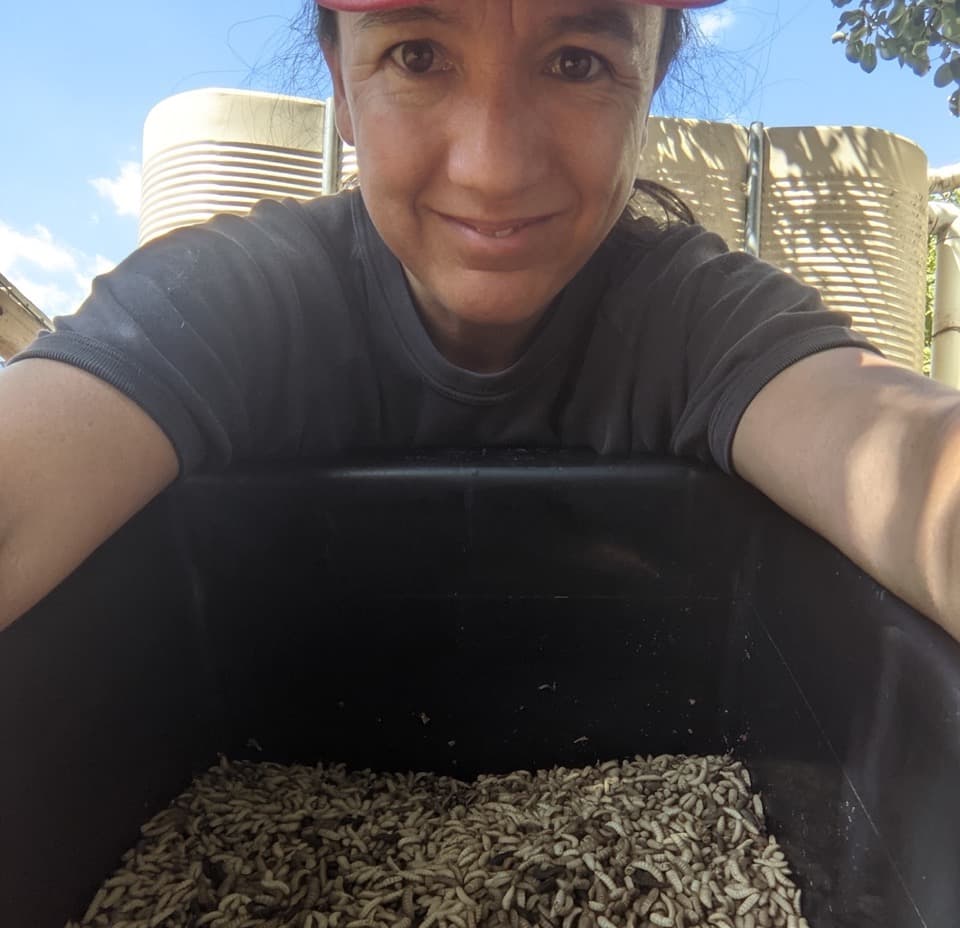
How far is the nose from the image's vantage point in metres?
0.69

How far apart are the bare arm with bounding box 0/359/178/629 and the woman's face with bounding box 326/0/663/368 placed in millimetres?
308

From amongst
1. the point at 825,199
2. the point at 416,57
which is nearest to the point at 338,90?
the point at 416,57

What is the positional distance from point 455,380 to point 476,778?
477mm

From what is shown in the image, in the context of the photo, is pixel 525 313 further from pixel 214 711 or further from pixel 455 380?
pixel 214 711

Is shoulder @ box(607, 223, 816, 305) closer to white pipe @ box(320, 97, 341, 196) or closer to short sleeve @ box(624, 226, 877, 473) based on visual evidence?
short sleeve @ box(624, 226, 877, 473)

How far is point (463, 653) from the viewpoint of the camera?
95 centimetres

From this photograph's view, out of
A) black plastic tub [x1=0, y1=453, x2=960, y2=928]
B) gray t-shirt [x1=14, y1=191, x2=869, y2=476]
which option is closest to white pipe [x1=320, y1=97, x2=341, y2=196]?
gray t-shirt [x1=14, y1=191, x2=869, y2=476]

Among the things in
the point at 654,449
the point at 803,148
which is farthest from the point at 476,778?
the point at 803,148

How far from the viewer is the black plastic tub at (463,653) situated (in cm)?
Answer: 67

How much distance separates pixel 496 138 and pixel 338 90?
0.31 metres

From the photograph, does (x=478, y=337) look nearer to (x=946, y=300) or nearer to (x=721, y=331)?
(x=721, y=331)

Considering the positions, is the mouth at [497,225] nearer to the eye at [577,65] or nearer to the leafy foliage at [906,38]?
the eye at [577,65]

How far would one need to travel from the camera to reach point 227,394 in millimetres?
820

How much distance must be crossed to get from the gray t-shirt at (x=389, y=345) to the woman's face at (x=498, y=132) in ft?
0.55
